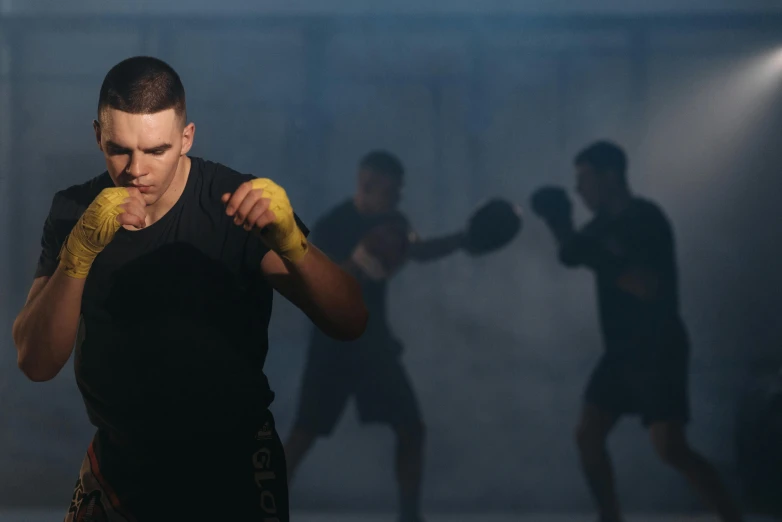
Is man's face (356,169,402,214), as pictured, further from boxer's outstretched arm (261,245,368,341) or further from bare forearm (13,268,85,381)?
bare forearm (13,268,85,381)

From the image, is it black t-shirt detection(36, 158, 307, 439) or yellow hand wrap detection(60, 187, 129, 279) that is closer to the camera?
yellow hand wrap detection(60, 187, 129, 279)

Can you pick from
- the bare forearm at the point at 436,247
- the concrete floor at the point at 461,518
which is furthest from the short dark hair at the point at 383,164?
the concrete floor at the point at 461,518

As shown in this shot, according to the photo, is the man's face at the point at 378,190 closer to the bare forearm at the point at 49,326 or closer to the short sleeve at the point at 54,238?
the short sleeve at the point at 54,238

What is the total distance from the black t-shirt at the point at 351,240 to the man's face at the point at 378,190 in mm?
47

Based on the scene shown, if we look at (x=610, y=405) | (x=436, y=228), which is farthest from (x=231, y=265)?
(x=610, y=405)

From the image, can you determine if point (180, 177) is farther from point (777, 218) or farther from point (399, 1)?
point (777, 218)

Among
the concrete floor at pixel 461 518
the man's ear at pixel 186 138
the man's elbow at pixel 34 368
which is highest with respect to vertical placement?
the man's ear at pixel 186 138

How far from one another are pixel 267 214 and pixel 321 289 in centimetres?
22

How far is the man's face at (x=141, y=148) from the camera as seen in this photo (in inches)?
60.9

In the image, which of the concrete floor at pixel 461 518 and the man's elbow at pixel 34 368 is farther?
the concrete floor at pixel 461 518

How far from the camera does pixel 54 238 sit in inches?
64.1

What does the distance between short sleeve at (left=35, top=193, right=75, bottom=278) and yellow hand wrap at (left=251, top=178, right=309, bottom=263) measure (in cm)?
47

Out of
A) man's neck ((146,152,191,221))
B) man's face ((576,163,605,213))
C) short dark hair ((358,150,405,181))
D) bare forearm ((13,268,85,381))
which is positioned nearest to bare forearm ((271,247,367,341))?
man's neck ((146,152,191,221))

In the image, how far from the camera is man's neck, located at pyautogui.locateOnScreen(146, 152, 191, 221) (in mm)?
1616
